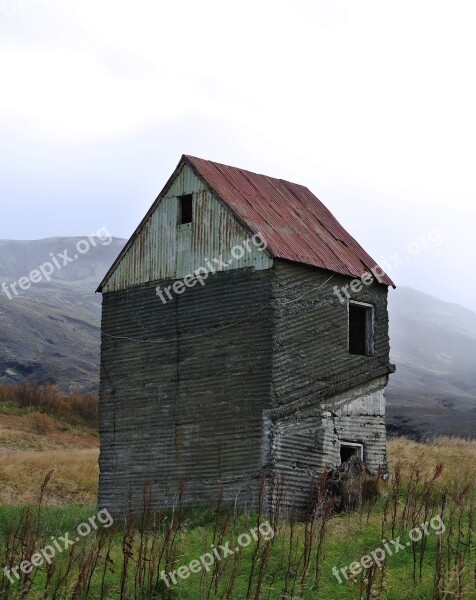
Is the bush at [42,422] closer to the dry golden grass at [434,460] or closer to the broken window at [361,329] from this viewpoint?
the dry golden grass at [434,460]

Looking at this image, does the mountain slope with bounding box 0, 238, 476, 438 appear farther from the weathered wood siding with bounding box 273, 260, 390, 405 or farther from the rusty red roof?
the weathered wood siding with bounding box 273, 260, 390, 405

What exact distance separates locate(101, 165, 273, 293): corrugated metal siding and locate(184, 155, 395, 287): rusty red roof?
29cm

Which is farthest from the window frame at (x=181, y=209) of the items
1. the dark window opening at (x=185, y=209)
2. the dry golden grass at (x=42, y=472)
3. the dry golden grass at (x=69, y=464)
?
the dry golden grass at (x=42, y=472)

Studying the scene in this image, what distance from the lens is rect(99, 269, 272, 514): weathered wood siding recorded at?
17844mm

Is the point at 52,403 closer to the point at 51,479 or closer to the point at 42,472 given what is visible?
the point at 42,472

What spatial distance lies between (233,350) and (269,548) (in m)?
9.62

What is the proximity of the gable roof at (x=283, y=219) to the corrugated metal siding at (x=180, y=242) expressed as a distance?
0.50ft

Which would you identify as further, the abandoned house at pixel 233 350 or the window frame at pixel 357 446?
the window frame at pixel 357 446

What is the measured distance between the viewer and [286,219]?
66.7 feet

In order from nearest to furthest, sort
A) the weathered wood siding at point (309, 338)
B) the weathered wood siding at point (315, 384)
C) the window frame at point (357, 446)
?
the weathered wood siding at point (315, 384)
the weathered wood siding at point (309, 338)
the window frame at point (357, 446)

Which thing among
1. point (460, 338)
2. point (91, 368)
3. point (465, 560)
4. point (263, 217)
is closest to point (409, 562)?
point (465, 560)

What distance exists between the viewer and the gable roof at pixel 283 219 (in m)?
18.8

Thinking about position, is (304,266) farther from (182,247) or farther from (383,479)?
(383,479)

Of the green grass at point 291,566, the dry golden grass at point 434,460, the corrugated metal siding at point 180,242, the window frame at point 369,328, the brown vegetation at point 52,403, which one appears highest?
the corrugated metal siding at point 180,242
